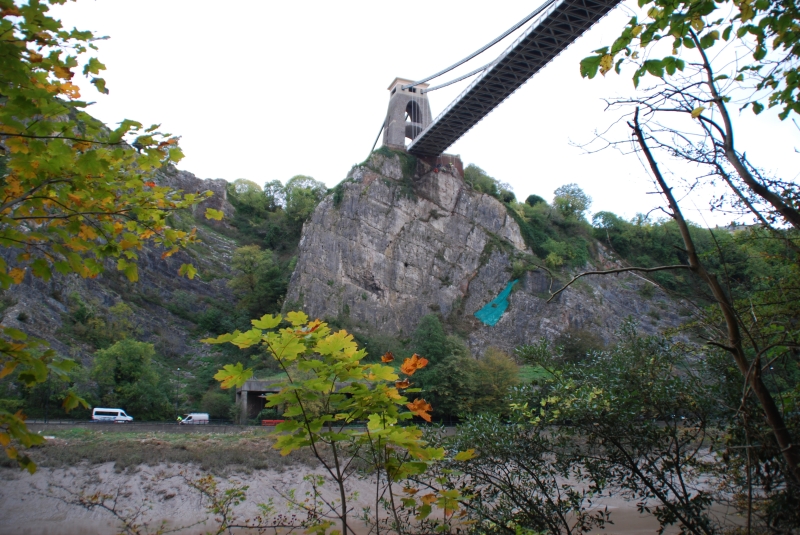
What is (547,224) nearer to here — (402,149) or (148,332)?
(402,149)

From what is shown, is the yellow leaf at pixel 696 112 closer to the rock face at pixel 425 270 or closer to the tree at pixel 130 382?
the tree at pixel 130 382

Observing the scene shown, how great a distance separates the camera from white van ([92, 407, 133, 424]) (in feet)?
89.2

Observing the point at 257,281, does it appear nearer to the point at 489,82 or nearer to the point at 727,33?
the point at 489,82

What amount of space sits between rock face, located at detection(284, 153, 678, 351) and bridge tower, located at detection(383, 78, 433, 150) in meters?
2.74

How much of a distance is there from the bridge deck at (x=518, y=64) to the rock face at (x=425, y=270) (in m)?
4.98

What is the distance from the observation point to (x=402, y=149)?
46.3 meters

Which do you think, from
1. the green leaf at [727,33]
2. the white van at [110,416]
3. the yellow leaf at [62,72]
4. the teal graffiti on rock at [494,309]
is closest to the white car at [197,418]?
the white van at [110,416]

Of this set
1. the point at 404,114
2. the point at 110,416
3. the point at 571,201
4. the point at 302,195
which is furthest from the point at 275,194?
the point at 110,416

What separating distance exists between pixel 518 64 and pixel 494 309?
17.9 metres

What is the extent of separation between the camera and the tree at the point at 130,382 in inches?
1157

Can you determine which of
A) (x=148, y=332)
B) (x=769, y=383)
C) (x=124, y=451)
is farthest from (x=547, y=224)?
(x=769, y=383)

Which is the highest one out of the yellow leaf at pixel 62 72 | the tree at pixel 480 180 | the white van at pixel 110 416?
the tree at pixel 480 180

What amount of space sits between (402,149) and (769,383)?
4067 centimetres

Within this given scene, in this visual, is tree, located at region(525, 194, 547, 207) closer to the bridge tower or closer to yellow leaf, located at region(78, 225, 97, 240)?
the bridge tower
